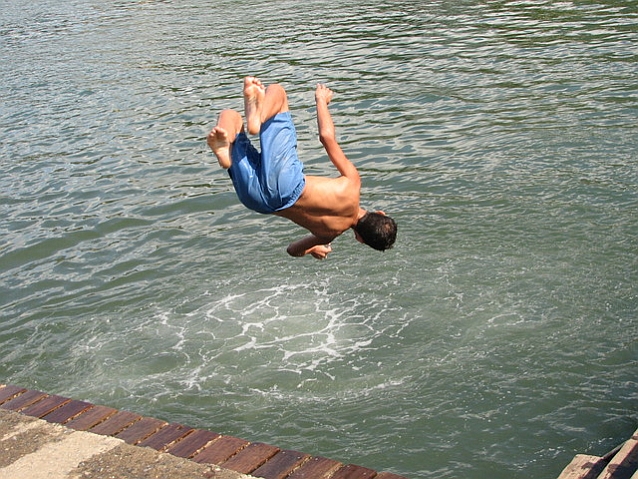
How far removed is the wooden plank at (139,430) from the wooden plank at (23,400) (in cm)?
114

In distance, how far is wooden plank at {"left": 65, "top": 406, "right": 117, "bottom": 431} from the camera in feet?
23.9

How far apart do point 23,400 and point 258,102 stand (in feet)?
11.0

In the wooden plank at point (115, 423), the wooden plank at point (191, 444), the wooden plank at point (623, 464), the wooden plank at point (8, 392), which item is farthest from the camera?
the wooden plank at point (8, 392)

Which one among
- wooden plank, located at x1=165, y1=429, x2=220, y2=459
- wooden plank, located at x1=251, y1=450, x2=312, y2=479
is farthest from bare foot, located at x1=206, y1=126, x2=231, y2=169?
wooden plank, located at x1=251, y1=450, x2=312, y2=479

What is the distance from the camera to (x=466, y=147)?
1427 centimetres

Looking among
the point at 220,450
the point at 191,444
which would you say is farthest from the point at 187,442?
the point at 220,450

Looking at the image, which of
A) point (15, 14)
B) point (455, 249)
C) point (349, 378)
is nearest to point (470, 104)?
point (455, 249)

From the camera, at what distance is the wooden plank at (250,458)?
6484 millimetres

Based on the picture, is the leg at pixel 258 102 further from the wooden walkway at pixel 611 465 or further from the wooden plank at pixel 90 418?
the wooden walkway at pixel 611 465

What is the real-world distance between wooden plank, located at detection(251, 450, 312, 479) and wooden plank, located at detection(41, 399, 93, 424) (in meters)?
1.87

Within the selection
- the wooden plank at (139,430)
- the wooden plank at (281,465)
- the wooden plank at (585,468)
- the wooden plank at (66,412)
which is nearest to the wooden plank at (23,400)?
the wooden plank at (66,412)

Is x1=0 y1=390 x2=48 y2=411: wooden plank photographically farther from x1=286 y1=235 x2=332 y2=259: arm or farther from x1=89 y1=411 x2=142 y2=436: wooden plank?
x1=286 y1=235 x2=332 y2=259: arm

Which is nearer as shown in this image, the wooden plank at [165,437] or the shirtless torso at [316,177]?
the shirtless torso at [316,177]

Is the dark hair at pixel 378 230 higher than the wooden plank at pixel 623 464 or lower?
higher
